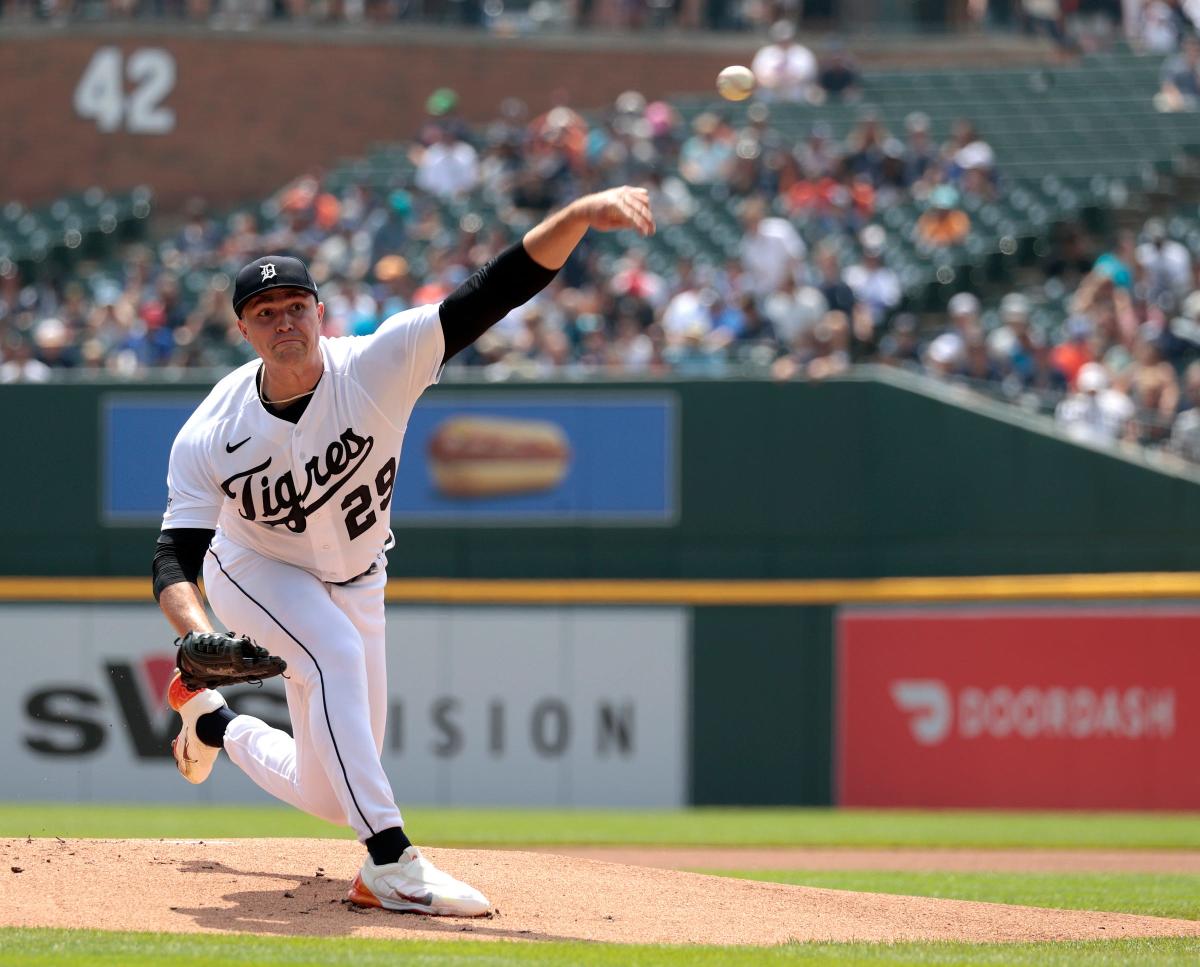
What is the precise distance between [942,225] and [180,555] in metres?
11.3

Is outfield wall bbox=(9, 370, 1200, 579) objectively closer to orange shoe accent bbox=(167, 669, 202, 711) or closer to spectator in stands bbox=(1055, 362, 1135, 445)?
spectator in stands bbox=(1055, 362, 1135, 445)

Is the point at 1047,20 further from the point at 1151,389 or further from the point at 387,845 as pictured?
the point at 387,845

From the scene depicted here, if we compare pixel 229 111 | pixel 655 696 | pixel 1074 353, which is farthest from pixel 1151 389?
pixel 229 111

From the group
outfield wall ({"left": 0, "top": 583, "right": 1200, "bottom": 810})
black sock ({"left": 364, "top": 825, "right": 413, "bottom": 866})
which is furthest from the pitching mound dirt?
outfield wall ({"left": 0, "top": 583, "right": 1200, "bottom": 810})

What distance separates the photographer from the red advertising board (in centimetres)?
1222

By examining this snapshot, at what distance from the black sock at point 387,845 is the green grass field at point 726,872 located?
34 cm

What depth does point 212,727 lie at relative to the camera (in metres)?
5.63

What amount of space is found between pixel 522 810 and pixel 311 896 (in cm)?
769

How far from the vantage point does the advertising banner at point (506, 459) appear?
13.5 m

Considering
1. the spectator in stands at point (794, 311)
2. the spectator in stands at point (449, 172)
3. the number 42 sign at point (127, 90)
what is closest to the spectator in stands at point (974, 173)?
the spectator in stands at point (794, 311)

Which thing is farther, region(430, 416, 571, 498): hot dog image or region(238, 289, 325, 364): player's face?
region(430, 416, 571, 498): hot dog image

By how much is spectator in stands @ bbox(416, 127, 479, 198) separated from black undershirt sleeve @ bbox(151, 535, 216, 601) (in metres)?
12.9

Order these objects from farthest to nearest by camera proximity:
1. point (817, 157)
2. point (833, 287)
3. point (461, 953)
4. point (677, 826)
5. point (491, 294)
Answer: point (817, 157)
point (833, 287)
point (677, 826)
point (491, 294)
point (461, 953)

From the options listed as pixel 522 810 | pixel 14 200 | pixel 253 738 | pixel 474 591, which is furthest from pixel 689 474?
pixel 14 200
